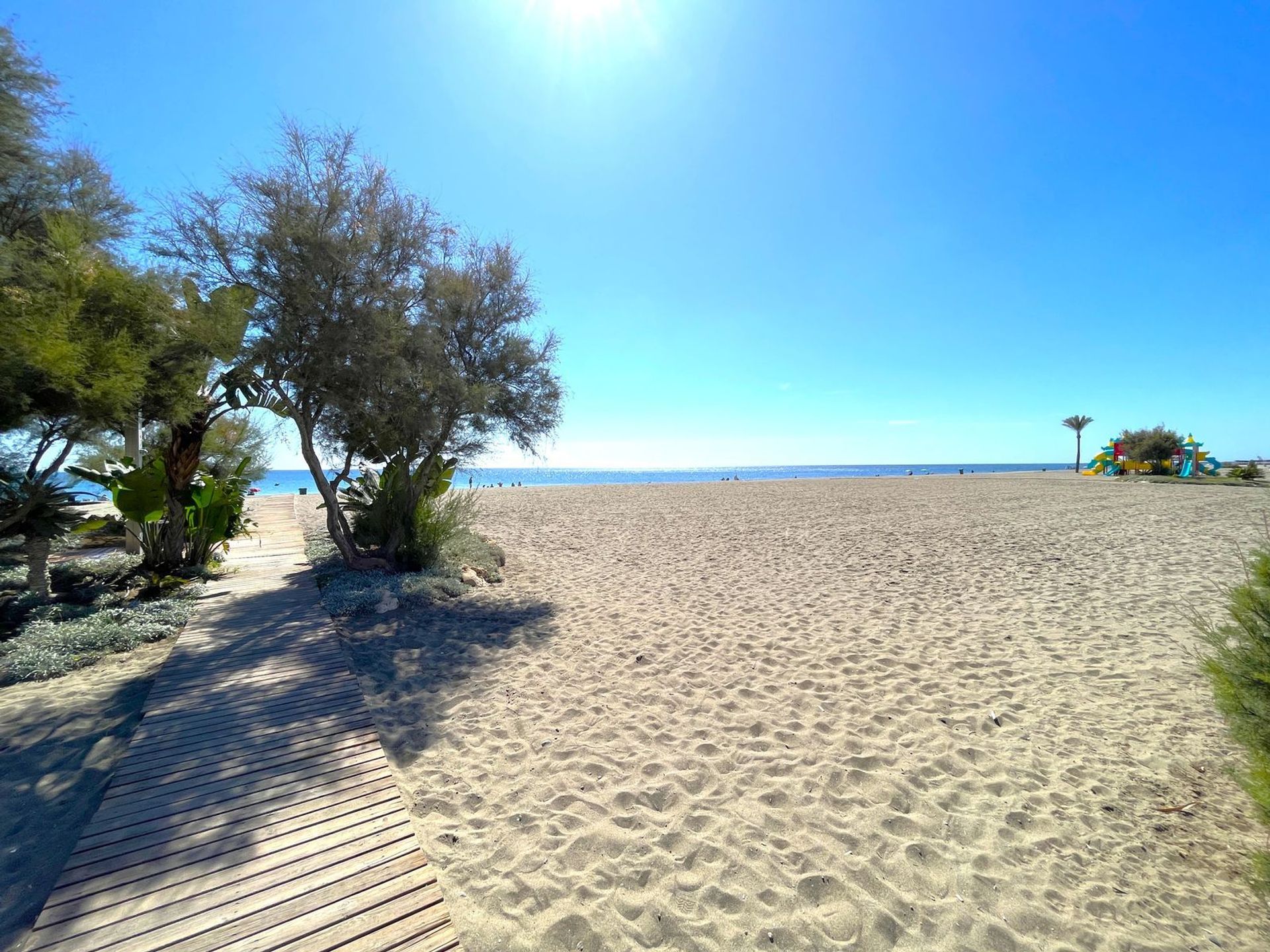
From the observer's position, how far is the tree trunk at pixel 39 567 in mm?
6500

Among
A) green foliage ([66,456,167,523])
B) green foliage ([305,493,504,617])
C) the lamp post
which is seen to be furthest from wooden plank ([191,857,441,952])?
the lamp post

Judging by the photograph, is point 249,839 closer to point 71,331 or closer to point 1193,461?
point 71,331

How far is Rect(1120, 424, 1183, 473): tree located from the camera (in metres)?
32.5

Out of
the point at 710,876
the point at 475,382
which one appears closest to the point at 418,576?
the point at 475,382

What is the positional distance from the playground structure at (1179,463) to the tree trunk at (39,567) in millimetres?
45649

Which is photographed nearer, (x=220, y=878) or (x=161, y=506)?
(x=220, y=878)

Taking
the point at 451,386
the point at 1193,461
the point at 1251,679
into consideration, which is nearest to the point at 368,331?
the point at 451,386

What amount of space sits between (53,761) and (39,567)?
14.8ft

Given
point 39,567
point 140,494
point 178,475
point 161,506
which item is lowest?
point 39,567

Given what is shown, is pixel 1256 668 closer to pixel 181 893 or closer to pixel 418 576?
pixel 181 893

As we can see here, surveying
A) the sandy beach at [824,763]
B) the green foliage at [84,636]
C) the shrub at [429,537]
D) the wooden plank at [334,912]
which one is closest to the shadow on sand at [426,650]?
the sandy beach at [824,763]

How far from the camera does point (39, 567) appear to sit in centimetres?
662

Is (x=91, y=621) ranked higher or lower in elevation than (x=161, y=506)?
lower

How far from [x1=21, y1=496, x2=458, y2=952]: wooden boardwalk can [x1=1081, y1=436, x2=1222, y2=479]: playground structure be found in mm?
42955
